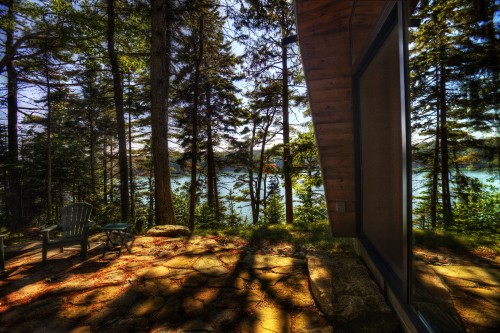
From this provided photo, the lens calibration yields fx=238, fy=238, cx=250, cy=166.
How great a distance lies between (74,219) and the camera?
164 inches

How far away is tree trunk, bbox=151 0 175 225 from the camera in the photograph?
595 centimetres

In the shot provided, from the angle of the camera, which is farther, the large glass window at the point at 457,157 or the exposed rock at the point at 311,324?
the exposed rock at the point at 311,324

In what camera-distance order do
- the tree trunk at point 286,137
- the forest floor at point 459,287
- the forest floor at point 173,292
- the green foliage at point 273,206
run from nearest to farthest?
the forest floor at point 459,287, the forest floor at point 173,292, the tree trunk at point 286,137, the green foliage at point 273,206

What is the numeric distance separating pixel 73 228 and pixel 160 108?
330 cm

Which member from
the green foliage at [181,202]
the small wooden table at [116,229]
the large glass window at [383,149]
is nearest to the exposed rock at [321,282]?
the large glass window at [383,149]

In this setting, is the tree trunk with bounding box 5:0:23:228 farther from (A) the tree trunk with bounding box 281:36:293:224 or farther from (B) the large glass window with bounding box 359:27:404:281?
(B) the large glass window with bounding box 359:27:404:281

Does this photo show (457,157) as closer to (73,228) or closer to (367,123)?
(367,123)

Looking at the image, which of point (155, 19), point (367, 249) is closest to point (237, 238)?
point (367, 249)

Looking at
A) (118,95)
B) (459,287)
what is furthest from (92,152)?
(459,287)

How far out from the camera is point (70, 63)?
8.81 m

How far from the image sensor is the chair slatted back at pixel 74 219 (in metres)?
4.07

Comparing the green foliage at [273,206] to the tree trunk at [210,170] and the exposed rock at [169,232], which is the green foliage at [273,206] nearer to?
the tree trunk at [210,170]

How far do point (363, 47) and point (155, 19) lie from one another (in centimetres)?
557

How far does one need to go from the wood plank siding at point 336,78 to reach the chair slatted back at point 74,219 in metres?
4.13
